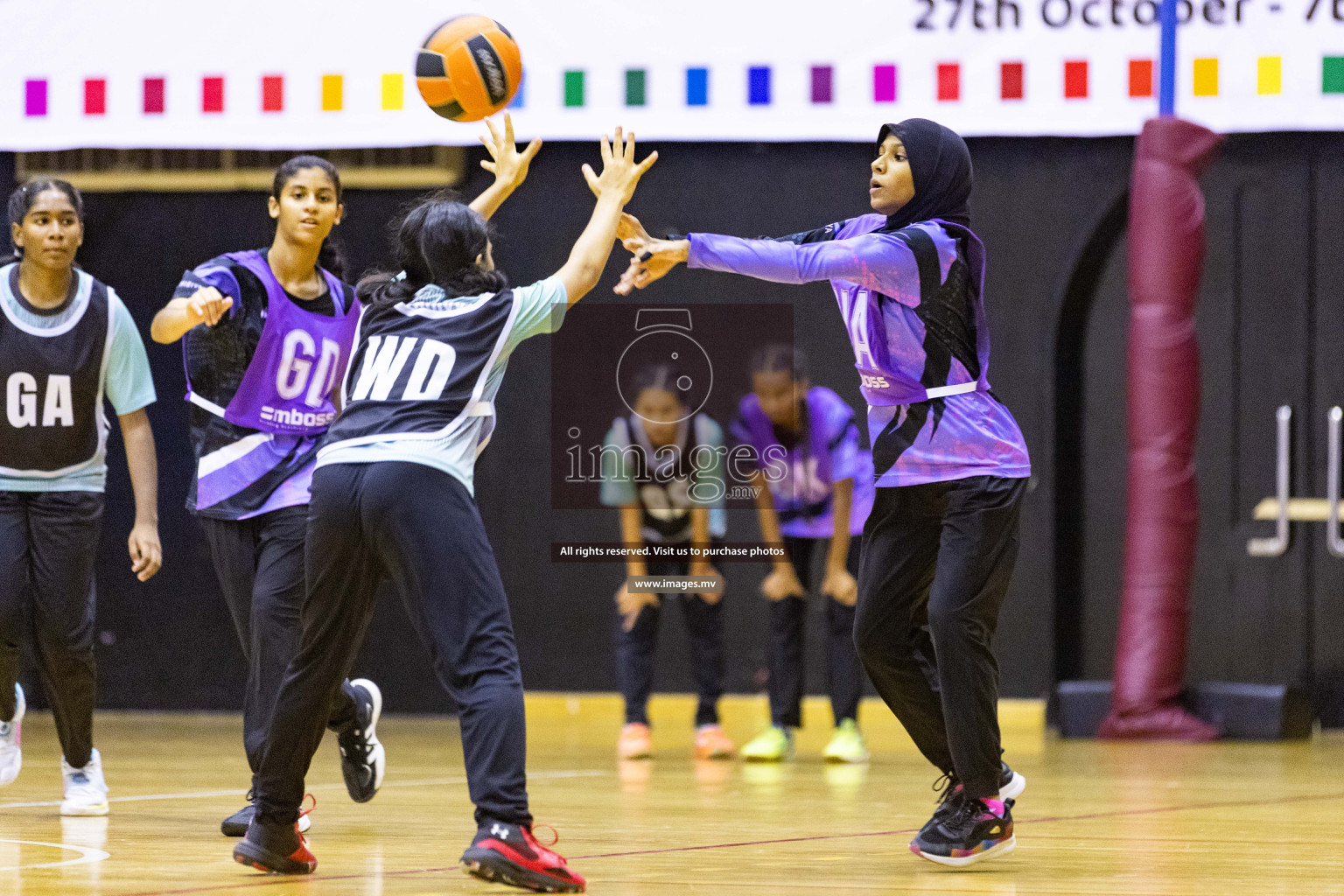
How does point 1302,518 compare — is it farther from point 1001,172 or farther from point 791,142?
point 791,142

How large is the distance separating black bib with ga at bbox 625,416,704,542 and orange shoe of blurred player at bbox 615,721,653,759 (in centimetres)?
79

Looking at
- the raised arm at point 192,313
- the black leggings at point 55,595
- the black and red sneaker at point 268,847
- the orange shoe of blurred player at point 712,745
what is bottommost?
the orange shoe of blurred player at point 712,745

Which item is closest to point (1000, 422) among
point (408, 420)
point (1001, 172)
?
point (408, 420)

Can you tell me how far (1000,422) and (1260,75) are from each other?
4.20 m

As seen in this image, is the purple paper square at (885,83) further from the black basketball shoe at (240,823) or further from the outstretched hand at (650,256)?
the black basketball shoe at (240,823)

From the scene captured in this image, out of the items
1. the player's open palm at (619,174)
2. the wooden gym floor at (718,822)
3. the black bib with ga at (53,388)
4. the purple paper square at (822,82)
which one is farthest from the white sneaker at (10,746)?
the purple paper square at (822,82)

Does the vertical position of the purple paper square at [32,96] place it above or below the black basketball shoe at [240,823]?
above

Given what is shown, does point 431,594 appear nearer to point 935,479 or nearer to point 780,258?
point 780,258

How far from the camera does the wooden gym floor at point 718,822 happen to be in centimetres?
382

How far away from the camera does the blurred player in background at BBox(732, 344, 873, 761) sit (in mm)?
7121

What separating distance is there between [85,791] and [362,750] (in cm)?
89

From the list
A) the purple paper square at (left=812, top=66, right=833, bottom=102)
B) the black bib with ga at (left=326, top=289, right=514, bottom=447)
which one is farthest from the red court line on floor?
the purple paper square at (left=812, top=66, right=833, bottom=102)

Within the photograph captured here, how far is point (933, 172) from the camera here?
4.23 metres

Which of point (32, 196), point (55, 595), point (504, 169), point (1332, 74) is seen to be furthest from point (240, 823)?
point (1332, 74)
